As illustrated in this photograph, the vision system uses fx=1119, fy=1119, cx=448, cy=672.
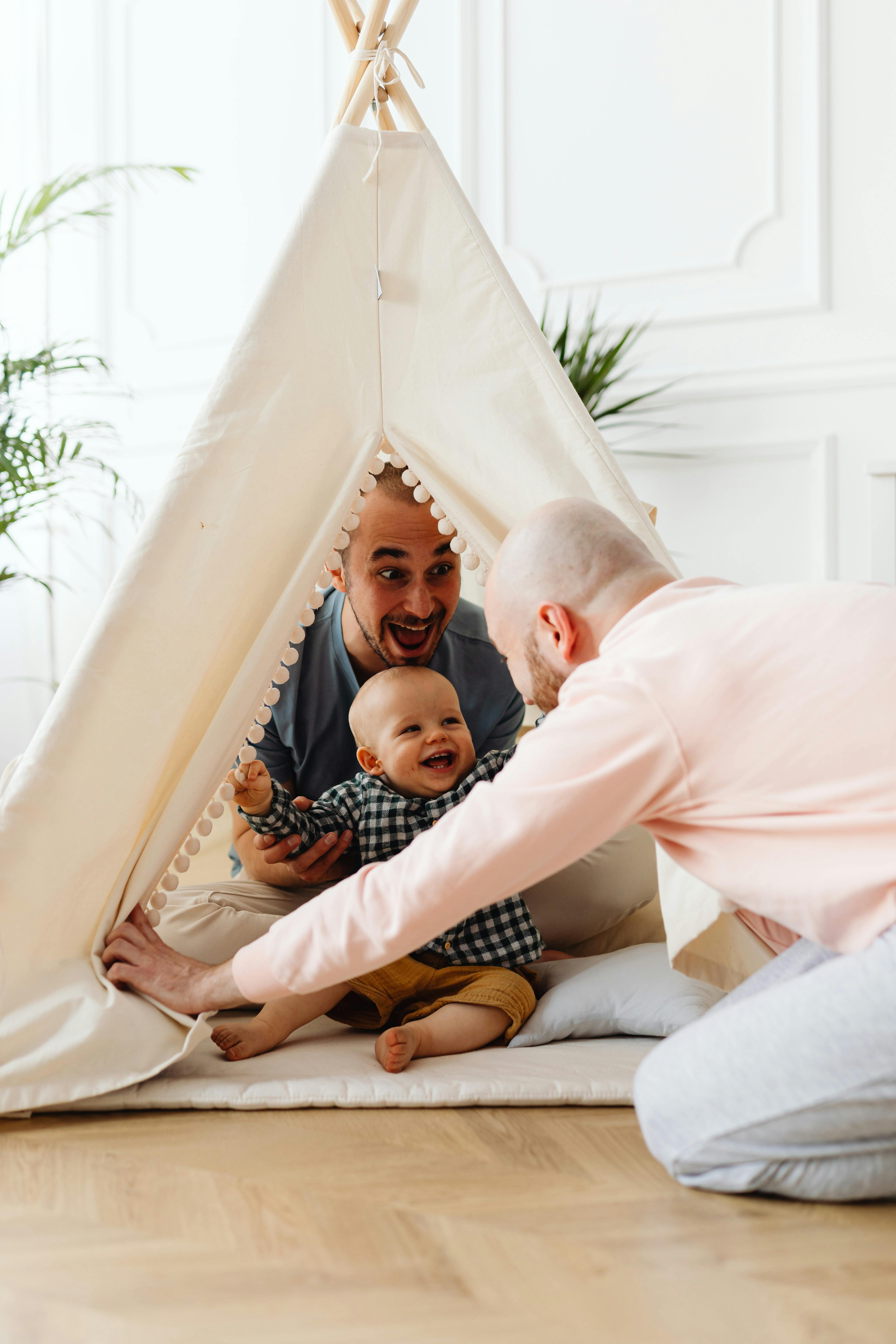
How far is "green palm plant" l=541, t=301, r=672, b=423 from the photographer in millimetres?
2553

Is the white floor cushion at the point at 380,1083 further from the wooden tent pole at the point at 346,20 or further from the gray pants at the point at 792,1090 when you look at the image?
the wooden tent pole at the point at 346,20

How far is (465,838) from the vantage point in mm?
1016

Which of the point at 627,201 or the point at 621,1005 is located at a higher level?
the point at 627,201

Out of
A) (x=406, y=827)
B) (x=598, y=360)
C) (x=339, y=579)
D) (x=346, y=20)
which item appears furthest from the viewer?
(x=598, y=360)

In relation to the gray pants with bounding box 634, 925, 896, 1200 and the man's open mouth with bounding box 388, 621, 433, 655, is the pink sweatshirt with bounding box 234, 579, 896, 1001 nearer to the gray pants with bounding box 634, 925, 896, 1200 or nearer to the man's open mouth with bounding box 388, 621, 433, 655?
the gray pants with bounding box 634, 925, 896, 1200

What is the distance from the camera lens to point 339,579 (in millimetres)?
1952

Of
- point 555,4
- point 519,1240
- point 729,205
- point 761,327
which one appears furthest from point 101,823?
point 555,4

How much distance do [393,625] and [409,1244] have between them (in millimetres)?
1086

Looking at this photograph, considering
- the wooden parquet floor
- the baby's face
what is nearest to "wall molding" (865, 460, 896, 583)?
the baby's face

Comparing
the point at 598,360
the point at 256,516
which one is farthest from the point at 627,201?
the point at 256,516

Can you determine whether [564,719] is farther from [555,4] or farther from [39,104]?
[39,104]

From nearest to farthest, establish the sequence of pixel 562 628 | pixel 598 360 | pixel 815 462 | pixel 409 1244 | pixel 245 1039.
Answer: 1. pixel 409 1244
2. pixel 562 628
3. pixel 245 1039
4. pixel 598 360
5. pixel 815 462

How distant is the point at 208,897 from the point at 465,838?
830 millimetres

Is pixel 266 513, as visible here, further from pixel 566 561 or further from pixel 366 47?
pixel 366 47
